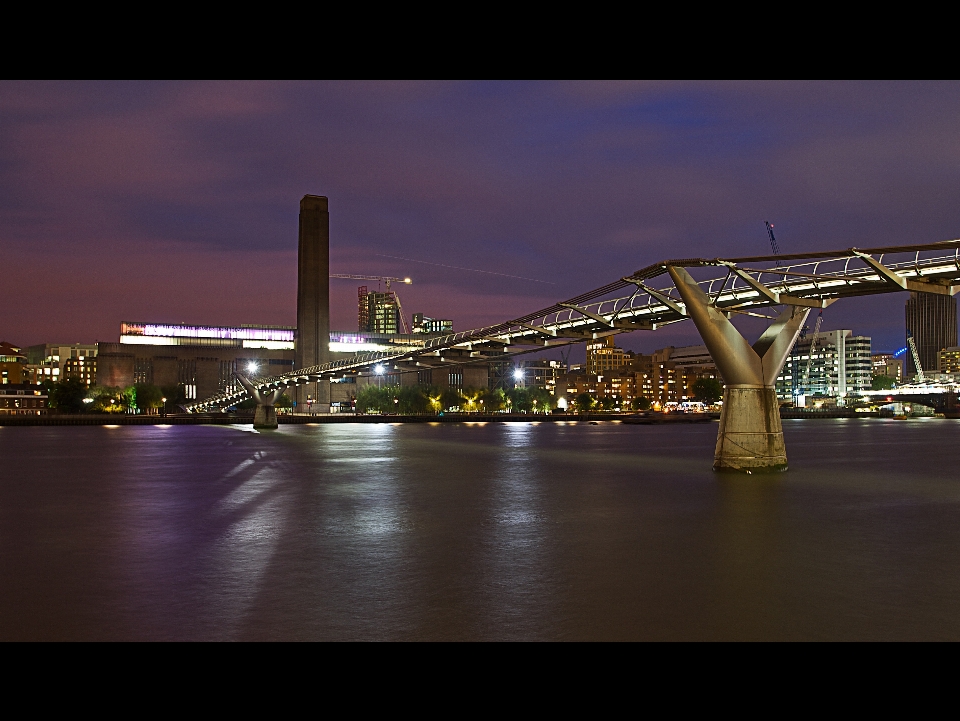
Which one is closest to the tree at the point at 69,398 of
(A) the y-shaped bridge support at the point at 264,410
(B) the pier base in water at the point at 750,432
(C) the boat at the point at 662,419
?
(A) the y-shaped bridge support at the point at 264,410

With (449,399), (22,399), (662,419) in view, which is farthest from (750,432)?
(22,399)

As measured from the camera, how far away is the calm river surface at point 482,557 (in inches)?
431

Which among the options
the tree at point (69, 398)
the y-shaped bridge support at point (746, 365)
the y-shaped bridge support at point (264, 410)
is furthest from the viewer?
the tree at point (69, 398)

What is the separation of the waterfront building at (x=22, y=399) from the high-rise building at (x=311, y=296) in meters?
52.9

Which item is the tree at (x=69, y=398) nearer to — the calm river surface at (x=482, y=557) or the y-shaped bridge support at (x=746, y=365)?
the calm river surface at (x=482, y=557)

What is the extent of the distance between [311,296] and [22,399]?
70.1m

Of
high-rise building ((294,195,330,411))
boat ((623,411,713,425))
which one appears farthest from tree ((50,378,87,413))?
boat ((623,411,713,425))

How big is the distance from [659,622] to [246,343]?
184 metres

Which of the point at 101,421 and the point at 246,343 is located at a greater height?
the point at 246,343
